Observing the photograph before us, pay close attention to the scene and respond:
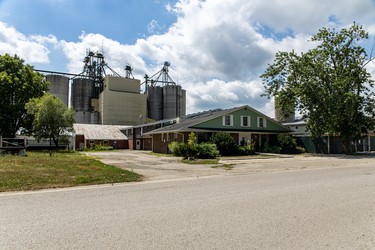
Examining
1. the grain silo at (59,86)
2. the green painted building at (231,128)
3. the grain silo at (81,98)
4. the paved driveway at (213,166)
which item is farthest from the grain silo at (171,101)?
the paved driveway at (213,166)

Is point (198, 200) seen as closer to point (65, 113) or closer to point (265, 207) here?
point (265, 207)

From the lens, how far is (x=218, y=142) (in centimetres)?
2736

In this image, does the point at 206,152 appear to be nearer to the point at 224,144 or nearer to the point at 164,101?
the point at 224,144

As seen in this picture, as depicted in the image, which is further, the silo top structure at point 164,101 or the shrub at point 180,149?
the silo top structure at point 164,101

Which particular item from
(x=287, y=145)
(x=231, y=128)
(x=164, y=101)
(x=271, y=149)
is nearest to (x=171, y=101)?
(x=164, y=101)

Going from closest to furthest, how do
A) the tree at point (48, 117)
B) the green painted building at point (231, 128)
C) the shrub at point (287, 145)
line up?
the green painted building at point (231, 128)
the shrub at point (287, 145)
the tree at point (48, 117)

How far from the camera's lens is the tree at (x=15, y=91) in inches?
1444

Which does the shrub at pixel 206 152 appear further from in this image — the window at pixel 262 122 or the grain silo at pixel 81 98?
the grain silo at pixel 81 98

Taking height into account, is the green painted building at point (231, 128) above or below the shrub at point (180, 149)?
above

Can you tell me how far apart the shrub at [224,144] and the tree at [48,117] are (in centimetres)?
2030

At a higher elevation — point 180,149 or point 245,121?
point 245,121

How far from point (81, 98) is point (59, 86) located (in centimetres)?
520

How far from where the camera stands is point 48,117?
1419 inches

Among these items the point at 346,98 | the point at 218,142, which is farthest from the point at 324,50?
the point at 218,142
